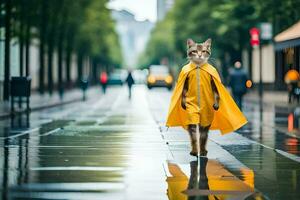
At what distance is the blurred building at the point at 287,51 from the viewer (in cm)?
3300

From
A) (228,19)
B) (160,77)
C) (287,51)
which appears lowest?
(160,77)

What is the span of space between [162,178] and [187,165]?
1684 millimetres

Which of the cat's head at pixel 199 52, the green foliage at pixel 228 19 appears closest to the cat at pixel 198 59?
the cat's head at pixel 199 52

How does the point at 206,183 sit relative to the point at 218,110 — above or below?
below

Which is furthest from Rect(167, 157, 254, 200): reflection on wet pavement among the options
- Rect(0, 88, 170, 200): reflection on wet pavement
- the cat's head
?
the cat's head

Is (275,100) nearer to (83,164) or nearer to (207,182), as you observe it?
(83,164)

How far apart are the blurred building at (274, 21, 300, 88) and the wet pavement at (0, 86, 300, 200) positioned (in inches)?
483

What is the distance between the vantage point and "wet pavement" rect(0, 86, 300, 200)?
9633mm

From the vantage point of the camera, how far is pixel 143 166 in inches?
492

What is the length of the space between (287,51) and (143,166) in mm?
31038

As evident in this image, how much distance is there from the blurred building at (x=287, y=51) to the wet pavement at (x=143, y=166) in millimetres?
12281

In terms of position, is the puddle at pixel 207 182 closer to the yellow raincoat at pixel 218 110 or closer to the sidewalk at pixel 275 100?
the yellow raincoat at pixel 218 110

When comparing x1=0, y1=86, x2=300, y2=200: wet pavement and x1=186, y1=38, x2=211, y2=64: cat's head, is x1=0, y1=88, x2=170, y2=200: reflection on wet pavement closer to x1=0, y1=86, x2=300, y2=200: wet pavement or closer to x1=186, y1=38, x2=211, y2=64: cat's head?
x1=0, y1=86, x2=300, y2=200: wet pavement

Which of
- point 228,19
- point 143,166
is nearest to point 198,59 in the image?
point 143,166
